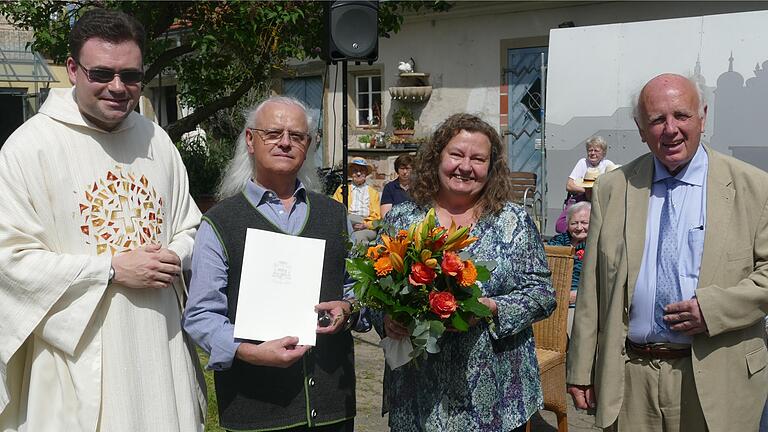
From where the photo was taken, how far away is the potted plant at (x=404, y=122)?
45.6ft

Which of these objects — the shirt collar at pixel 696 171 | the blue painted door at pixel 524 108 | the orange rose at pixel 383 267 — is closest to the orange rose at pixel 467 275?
the orange rose at pixel 383 267

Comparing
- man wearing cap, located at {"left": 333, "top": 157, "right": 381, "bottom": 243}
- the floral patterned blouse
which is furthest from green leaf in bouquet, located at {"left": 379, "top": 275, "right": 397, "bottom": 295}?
man wearing cap, located at {"left": 333, "top": 157, "right": 381, "bottom": 243}

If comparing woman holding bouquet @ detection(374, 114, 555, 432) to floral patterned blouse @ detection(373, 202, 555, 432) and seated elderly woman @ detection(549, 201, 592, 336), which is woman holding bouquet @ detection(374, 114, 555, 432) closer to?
floral patterned blouse @ detection(373, 202, 555, 432)

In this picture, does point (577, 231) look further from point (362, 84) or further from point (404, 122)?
point (362, 84)

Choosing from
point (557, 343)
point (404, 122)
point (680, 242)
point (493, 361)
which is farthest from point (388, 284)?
point (404, 122)

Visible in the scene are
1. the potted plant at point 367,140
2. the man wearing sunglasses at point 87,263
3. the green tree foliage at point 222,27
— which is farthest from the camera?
the potted plant at point 367,140

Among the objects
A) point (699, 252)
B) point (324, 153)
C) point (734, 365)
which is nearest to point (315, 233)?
point (699, 252)

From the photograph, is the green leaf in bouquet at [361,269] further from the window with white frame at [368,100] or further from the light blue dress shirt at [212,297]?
the window with white frame at [368,100]

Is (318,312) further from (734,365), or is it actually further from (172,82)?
(172,82)

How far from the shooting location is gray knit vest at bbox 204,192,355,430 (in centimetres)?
256

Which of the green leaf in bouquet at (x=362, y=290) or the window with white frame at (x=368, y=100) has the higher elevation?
the window with white frame at (x=368, y=100)


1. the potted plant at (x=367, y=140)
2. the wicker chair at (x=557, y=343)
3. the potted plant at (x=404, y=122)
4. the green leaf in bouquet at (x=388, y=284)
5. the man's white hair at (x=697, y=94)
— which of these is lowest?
the wicker chair at (x=557, y=343)

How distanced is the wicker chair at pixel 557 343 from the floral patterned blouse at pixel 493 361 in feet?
4.92

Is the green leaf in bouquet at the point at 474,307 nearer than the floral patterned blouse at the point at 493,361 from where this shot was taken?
Yes
